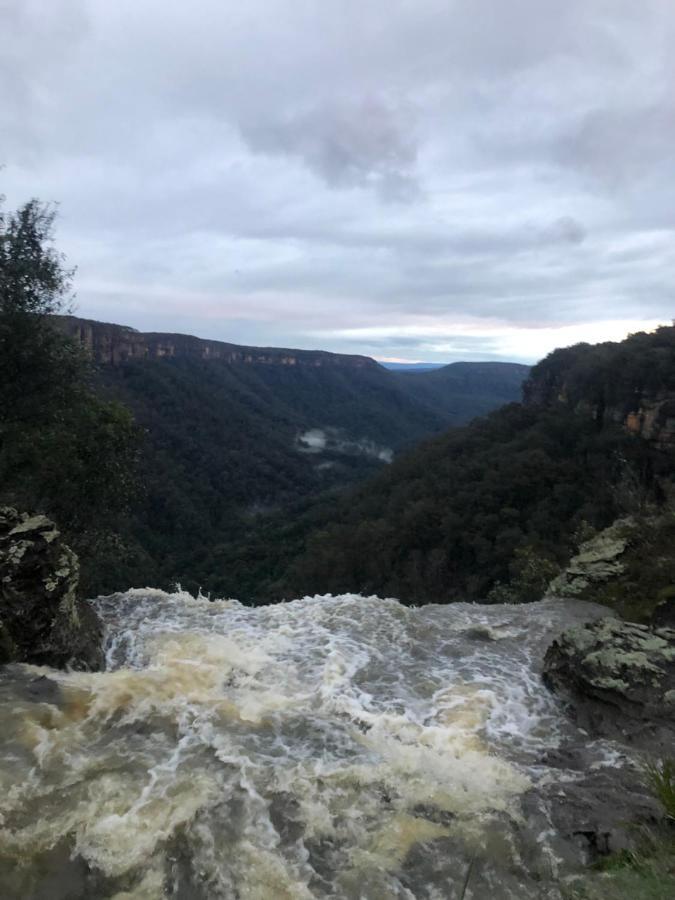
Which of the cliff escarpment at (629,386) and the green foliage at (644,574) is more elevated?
the cliff escarpment at (629,386)

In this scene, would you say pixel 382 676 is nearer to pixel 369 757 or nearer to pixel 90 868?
pixel 369 757

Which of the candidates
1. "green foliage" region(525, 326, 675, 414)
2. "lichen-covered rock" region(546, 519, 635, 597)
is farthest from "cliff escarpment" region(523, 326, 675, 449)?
"lichen-covered rock" region(546, 519, 635, 597)

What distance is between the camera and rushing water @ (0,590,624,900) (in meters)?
4.39

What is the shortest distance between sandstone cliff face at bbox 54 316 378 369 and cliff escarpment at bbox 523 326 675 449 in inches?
1636

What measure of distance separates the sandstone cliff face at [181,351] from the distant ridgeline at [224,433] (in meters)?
0.32

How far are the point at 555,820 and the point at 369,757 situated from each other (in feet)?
6.57

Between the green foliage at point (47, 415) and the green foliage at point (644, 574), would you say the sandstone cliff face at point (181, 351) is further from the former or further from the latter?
the green foliage at point (644, 574)

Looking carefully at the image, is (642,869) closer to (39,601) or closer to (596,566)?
(39,601)

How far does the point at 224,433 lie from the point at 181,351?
3967cm

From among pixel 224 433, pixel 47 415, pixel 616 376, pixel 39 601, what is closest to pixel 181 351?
pixel 224 433

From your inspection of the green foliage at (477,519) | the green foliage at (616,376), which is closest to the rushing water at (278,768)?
the green foliage at (477,519)

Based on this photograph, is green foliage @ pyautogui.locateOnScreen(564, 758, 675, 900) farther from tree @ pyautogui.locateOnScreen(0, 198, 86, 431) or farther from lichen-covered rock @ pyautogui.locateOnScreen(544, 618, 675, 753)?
tree @ pyautogui.locateOnScreen(0, 198, 86, 431)

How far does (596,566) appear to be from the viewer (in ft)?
38.7

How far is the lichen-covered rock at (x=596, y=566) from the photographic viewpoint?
11.5 metres
